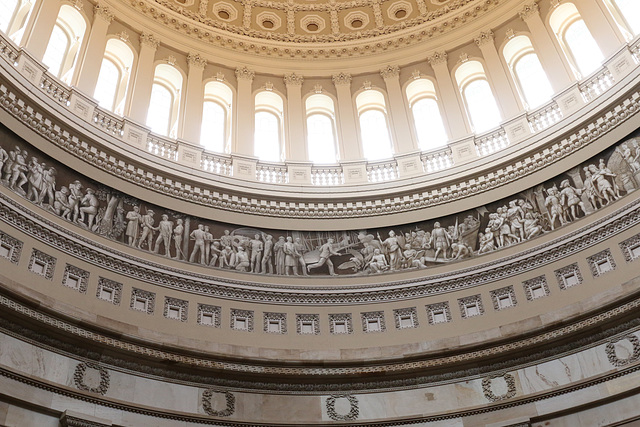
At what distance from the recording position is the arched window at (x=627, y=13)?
19.9 metres

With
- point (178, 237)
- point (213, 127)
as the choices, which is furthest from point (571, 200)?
point (213, 127)

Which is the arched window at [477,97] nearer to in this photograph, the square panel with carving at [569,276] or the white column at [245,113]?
the square panel with carving at [569,276]

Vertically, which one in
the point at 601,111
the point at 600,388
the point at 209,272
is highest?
the point at 601,111

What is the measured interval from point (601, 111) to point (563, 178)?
1.97 m

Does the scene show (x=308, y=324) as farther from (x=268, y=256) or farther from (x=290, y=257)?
(x=268, y=256)

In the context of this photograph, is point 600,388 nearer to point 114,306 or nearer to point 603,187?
point 603,187

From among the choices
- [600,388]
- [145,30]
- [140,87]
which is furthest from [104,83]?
[600,388]

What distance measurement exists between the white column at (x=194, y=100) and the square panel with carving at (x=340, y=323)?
6920mm

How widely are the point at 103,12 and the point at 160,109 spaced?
3535 millimetres

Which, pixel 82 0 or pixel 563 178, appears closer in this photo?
pixel 563 178

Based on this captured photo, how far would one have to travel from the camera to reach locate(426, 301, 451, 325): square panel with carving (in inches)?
693

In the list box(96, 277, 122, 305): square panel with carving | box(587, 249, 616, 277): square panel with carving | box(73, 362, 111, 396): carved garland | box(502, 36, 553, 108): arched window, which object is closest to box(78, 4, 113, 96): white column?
box(96, 277, 122, 305): square panel with carving

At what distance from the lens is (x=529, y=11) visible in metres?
22.6

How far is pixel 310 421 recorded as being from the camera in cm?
1566
